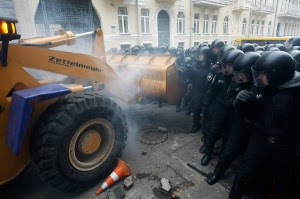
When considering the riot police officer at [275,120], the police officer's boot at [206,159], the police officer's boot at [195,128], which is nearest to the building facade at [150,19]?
the police officer's boot at [195,128]

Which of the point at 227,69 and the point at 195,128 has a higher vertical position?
the point at 227,69

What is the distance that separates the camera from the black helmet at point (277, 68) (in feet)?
6.77

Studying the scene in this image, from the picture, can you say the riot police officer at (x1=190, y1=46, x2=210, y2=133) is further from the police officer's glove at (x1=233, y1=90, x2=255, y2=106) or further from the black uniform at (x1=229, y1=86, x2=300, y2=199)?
the black uniform at (x1=229, y1=86, x2=300, y2=199)

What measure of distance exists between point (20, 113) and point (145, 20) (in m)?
16.2

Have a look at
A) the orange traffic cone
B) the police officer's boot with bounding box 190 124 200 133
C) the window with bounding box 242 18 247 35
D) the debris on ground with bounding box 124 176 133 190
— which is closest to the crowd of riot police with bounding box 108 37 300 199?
the debris on ground with bounding box 124 176 133 190

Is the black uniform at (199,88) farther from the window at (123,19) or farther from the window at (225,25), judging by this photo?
the window at (225,25)

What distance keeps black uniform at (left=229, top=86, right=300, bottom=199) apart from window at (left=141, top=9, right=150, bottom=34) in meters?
16.0

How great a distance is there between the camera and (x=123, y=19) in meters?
15.6

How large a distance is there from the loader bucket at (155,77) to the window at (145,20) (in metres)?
11.6

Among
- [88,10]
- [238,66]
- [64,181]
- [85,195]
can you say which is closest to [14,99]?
[64,181]

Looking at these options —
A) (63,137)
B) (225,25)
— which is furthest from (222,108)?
(225,25)

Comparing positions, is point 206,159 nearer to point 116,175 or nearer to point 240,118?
point 240,118

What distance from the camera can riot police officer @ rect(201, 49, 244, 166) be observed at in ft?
10.6

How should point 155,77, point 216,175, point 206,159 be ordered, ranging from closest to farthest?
point 216,175, point 206,159, point 155,77
